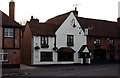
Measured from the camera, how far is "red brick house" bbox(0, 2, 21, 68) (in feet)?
123

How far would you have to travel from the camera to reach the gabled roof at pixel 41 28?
152ft

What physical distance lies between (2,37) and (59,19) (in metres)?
17.4

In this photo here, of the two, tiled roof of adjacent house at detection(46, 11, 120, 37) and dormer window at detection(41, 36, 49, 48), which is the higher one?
tiled roof of adjacent house at detection(46, 11, 120, 37)

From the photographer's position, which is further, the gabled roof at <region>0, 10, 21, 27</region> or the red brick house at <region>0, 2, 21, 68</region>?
the gabled roof at <region>0, 10, 21, 27</region>

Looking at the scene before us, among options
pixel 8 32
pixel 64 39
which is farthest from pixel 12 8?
pixel 64 39

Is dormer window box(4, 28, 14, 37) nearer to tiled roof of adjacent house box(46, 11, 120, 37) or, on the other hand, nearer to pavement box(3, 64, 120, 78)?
pavement box(3, 64, 120, 78)

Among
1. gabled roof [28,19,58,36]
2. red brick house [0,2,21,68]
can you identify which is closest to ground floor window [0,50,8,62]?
red brick house [0,2,21,68]

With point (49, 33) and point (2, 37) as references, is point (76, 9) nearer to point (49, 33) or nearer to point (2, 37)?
point (49, 33)

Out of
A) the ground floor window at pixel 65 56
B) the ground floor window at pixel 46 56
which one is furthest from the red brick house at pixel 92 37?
the ground floor window at pixel 65 56

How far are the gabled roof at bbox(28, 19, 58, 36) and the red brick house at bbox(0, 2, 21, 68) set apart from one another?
732 cm

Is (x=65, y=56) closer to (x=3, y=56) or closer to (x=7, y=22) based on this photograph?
(x=3, y=56)

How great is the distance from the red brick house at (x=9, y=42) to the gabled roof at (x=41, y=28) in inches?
288

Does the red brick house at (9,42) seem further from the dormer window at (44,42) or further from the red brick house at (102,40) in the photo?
the red brick house at (102,40)

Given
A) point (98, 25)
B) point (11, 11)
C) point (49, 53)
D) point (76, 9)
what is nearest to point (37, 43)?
point (49, 53)
